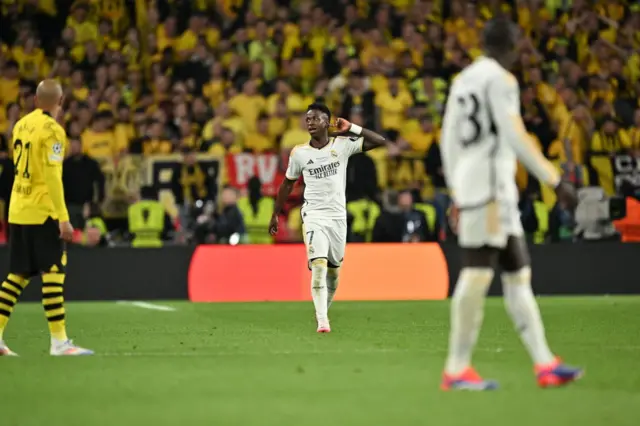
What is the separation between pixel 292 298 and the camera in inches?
792

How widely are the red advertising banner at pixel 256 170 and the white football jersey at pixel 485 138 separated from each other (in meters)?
13.7

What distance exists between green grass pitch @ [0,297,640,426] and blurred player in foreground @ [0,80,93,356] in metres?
0.59

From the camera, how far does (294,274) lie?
2030cm

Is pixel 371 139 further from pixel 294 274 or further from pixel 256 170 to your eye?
pixel 256 170

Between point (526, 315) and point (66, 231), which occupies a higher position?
point (66, 231)

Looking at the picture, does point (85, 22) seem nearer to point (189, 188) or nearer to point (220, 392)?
point (189, 188)

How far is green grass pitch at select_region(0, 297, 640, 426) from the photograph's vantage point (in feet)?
24.1

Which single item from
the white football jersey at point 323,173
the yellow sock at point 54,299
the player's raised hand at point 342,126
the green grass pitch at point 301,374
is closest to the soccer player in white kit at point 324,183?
the white football jersey at point 323,173

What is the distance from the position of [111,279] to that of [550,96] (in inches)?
354

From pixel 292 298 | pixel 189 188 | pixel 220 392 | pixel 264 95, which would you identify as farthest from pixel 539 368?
pixel 264 95

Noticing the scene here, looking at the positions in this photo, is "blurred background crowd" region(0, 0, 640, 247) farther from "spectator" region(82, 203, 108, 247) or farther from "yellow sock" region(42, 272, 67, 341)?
"yellow sock" region(42, 272, 67, 341)

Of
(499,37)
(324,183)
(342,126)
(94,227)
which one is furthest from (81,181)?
(499,37)

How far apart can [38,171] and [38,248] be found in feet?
2.06

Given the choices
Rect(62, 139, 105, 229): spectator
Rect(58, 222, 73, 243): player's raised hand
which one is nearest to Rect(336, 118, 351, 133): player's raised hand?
Rect(58, 222, 73, 243): player's raised hand
